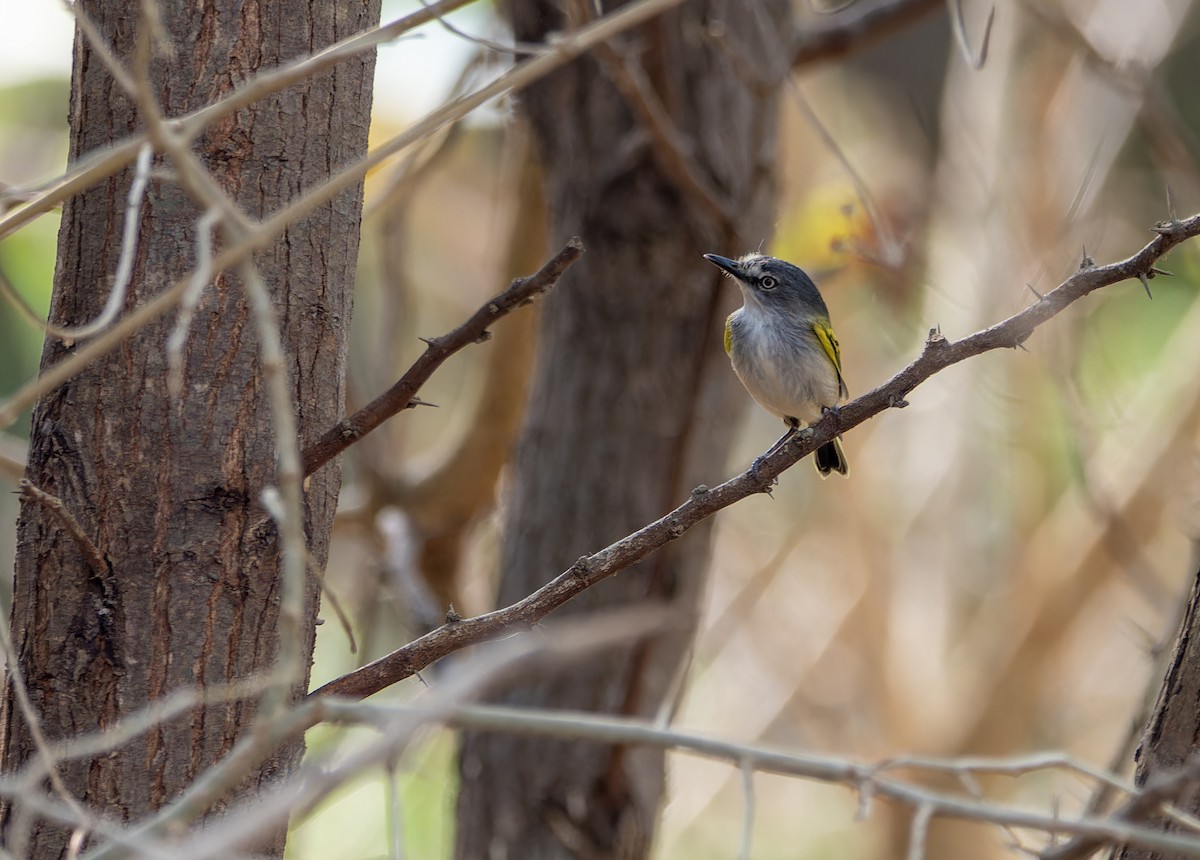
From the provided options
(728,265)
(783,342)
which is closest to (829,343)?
(783,342)

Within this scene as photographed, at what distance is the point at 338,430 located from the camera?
2.01 m

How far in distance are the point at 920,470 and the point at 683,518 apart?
6.07m

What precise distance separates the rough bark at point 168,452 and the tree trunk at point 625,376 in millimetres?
2451

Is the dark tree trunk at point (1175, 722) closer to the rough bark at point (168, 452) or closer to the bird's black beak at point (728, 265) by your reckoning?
the rough bark at point (168, 452)

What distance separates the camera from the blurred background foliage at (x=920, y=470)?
5.61m

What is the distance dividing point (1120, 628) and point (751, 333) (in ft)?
13.0

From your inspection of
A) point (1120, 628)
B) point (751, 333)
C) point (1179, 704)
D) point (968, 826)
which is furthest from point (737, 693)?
point (1179, 704)

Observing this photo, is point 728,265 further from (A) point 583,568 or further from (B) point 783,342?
(A) point 583,568

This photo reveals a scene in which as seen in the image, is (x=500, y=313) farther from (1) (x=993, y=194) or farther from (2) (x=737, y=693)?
(2) (x=737, y=693)

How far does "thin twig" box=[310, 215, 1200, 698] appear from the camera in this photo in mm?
1872

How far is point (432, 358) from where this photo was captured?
6.89ft

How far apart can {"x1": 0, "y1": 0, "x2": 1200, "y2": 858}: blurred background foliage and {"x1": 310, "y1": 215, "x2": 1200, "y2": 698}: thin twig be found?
2455 mm

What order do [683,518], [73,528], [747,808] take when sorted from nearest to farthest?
[747,808], [73,528], [683,518]

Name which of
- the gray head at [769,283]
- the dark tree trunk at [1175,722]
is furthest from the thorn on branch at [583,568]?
the gray head at [769,283]
